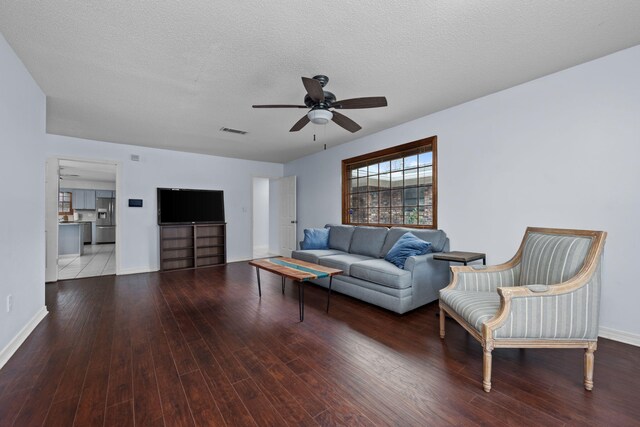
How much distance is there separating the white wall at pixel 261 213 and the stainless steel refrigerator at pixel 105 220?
5.67 metres

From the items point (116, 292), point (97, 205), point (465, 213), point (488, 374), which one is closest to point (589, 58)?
point (465, 213)

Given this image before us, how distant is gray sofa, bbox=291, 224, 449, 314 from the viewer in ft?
10.0

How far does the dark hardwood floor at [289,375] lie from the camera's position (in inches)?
61.3

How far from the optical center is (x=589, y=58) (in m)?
2.48

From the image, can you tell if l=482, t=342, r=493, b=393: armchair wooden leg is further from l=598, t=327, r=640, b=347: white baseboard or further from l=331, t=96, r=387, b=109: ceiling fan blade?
l=331, t=96, r=387, b=109: ceiling fan blade

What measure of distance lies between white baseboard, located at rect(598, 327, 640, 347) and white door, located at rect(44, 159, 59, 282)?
7.36 m

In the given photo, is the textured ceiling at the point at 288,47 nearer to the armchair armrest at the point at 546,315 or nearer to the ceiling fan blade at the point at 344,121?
the ceiling fan blade at the point at 344,121

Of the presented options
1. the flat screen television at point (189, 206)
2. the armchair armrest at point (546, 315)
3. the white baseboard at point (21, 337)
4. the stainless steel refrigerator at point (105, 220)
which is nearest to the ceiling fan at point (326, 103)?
the armchair armrest at point (546, 315)

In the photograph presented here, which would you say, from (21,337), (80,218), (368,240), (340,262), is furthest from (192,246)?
(80,218)

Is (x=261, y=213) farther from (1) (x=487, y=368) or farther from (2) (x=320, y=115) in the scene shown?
(1) (x=487, y=368)

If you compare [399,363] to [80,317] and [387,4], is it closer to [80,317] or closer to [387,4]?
[387,4]

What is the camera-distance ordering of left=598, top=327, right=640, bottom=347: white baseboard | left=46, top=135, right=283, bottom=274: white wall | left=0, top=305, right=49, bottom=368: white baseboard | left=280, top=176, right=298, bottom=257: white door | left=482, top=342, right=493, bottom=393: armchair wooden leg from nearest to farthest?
left=482, top=342, right=493, bottom=393: armchair wooden leg
left=0, top=305, right=49, bottom=368: white baseboard
left=598, top=327, right=640, bottom=347: white baseboard
left=46, top=135, right=283, bottom=274: white wall
left=280, top=176, right=298, bottom=257: white door

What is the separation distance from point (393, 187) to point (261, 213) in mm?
5168

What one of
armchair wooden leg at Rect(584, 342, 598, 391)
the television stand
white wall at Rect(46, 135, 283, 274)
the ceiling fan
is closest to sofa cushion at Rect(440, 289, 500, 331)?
armchair wooden leg at Rect(584, 342, 598, 391)
